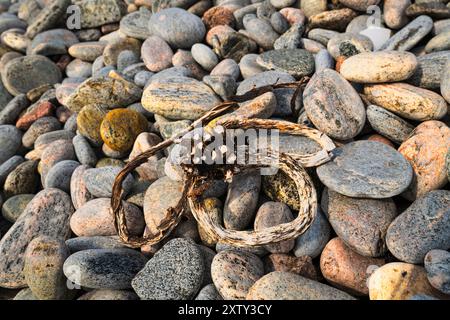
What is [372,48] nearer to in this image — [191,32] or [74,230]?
[191,32]

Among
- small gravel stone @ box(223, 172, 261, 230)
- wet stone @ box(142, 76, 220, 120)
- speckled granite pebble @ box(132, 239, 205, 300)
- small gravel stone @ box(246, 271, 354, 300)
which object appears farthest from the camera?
wet stone @ box(142, 76, 220, 120)

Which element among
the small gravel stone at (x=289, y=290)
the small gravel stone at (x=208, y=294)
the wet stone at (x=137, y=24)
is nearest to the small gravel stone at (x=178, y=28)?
the wet stone at (x=137, y=24)

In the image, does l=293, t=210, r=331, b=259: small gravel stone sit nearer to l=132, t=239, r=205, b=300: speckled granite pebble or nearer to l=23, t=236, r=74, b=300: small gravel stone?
l=132, t=239, r=205, b=300: speckled granite pebble

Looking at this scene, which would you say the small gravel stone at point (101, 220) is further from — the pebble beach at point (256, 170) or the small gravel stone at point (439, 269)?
the small gravel stone at point (439, 269)

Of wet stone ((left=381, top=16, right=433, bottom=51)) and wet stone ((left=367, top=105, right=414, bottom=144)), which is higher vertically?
wet stone ((left=381, top=16, right=433, bottom=51))

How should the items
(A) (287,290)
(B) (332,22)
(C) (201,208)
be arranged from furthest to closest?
(B) (332,22), (C) (201,208), (A) (287,290)

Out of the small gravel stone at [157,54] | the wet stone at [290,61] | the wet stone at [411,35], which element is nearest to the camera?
the wet stone at [411,35]

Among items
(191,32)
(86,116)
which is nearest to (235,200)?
(86,116)

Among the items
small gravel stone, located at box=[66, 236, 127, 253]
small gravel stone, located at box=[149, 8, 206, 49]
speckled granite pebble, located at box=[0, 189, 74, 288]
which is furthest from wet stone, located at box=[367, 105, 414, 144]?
speckled granite pebble, located at box=[0, 189, 74, 288]

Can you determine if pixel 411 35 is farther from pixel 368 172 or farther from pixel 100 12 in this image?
pixel 100 12
